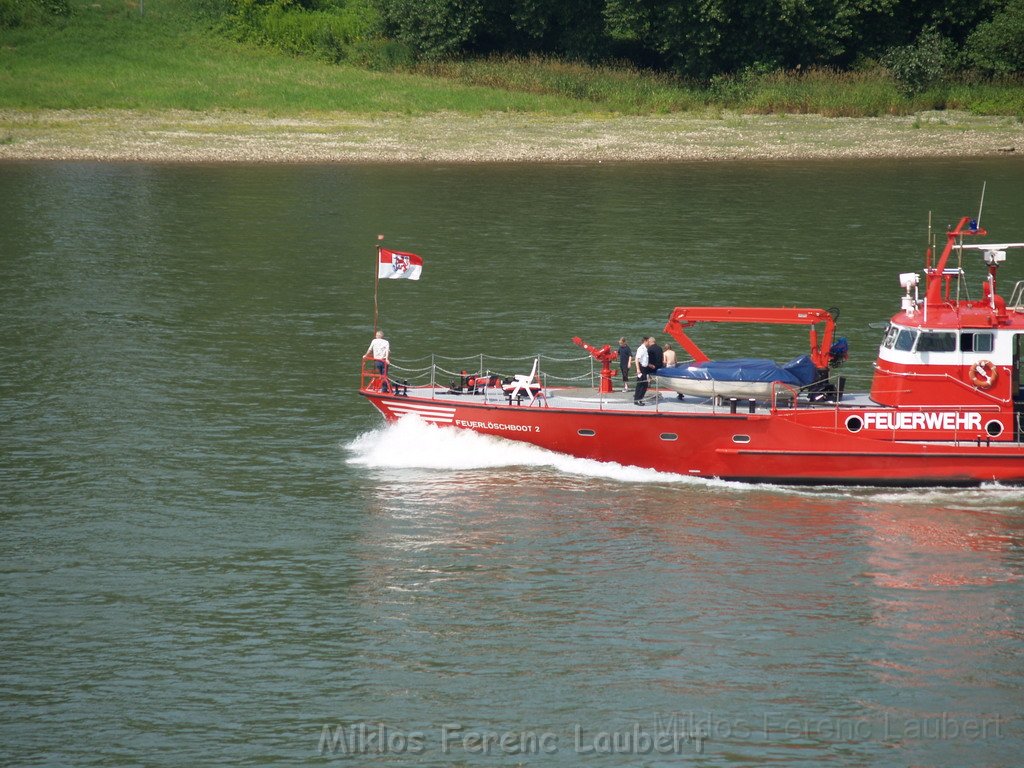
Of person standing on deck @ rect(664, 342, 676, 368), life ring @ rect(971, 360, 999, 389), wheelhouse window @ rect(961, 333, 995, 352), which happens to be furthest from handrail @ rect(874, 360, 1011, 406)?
person standing on deck @ rect(664, 342, 676, 368)

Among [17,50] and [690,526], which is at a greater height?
[17,50]

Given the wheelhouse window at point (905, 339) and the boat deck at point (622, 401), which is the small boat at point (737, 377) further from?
the wheelhouse window at point (905, 339)

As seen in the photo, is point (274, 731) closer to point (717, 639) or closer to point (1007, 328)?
point (717, 639)

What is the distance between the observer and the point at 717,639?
20594 millimetres

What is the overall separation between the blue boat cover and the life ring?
307cm

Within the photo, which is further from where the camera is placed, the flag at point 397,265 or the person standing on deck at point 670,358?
the flag at point 397,265

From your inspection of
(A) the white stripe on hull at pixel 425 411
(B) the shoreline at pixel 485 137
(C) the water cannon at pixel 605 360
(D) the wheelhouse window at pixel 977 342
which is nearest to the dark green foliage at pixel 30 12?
(B) the shoreline at pixel 485 137

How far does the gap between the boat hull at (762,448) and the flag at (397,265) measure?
153 inches

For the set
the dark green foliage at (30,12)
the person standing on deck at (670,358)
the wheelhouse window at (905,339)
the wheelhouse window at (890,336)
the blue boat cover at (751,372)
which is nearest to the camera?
the wheelhouse window at (905,339)

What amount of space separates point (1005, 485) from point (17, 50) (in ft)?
236

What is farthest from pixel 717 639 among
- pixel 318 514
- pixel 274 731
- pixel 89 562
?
pixel 89 562

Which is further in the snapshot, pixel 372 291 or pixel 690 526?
pixel 372 291

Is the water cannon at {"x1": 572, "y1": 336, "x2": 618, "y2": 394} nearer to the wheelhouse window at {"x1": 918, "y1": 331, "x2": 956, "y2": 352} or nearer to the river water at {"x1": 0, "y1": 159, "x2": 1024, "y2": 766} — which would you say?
the river water at {"x1": 0, "y1": 159, "x2": 1024, "y2": 766}

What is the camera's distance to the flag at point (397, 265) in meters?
29.4
